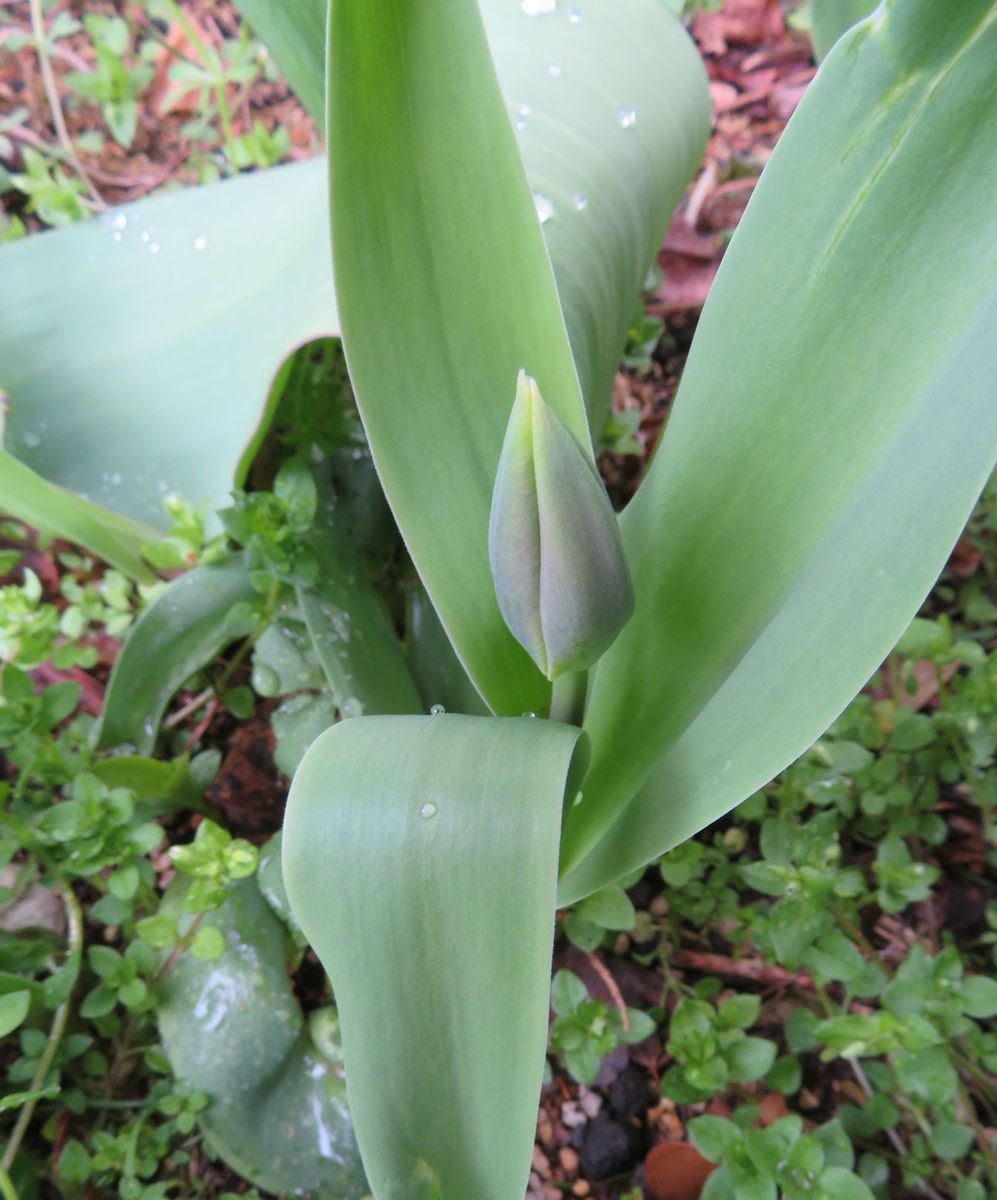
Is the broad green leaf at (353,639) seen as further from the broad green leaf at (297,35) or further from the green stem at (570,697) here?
the broad green leaf at (297,35)

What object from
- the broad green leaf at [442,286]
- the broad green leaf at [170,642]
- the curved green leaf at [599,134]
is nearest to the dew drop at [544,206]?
the curved green leaf at [599,134]

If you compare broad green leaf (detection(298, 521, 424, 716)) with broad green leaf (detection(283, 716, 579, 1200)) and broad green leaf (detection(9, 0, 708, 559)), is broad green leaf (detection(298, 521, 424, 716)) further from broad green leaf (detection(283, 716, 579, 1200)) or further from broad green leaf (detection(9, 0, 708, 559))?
broad green leaf (detection(283, 716, 579, 1200))

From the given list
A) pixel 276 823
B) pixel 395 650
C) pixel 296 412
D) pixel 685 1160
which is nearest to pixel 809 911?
pixel 685 1160

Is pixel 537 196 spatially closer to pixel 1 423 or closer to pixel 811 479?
pixel 811 479

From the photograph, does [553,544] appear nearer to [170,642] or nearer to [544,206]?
[544,206]

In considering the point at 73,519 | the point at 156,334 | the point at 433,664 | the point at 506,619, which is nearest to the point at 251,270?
the point at 156,334

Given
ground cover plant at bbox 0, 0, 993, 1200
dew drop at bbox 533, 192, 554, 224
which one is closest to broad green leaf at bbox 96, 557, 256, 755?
ground cover plant at bbox 0, 0, 993, 1200
